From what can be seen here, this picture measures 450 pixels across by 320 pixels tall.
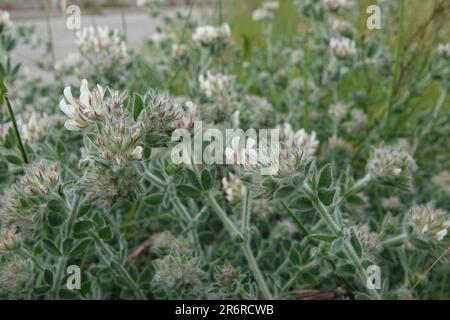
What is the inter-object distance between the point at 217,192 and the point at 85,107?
0.55 meters

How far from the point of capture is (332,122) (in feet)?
7.10

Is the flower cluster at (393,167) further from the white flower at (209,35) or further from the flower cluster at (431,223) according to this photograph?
the white flower at (209,35)

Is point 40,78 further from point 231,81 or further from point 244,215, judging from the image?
point 244,215

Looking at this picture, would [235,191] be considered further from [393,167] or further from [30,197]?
[30,197]

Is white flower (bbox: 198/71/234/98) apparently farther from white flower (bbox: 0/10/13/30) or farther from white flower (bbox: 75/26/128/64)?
white flower (bbox: 0/10/13/30)

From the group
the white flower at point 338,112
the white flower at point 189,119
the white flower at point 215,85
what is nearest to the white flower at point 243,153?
the white flower at point 189,119

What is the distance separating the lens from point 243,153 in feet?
3.75

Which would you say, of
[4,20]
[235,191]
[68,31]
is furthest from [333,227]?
[68,31]

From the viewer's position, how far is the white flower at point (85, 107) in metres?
1.04
